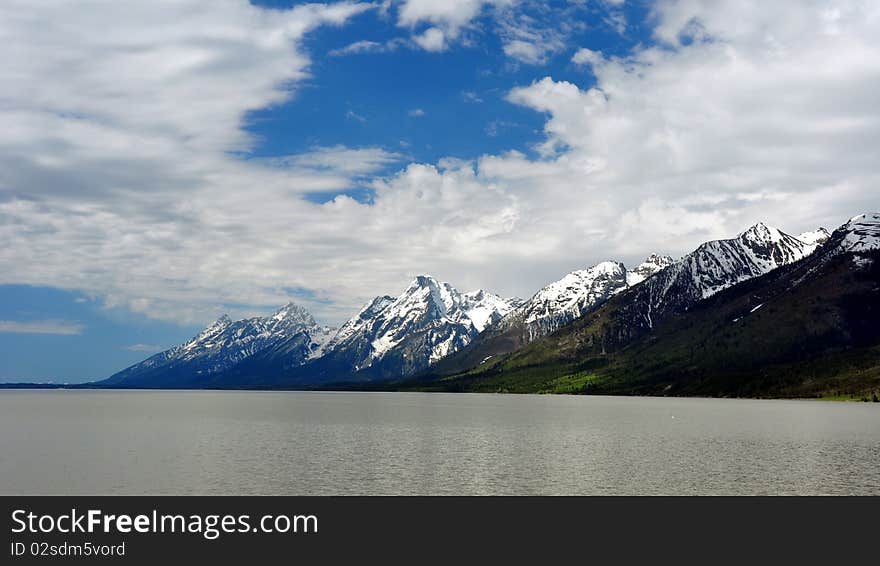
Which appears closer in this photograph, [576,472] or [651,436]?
[576,472]
